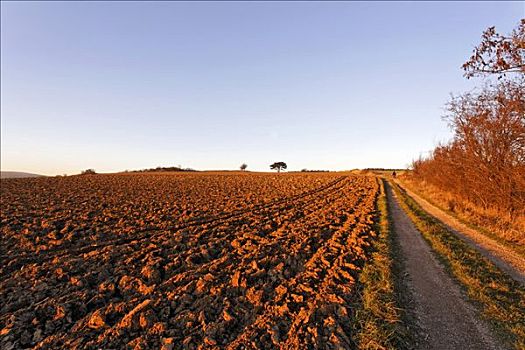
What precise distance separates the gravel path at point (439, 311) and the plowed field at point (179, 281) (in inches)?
54.8

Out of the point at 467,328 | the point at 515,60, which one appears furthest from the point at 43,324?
the point at 515,60

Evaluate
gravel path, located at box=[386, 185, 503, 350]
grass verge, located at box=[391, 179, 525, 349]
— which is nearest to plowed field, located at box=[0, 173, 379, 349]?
gravel path, located at box=[386, 185, 503, 350]

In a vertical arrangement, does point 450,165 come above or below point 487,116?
below

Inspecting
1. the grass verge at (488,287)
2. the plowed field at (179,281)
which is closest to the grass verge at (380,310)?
the plowed field at (179,281)

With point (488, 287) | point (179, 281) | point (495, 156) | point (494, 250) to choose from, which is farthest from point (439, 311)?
point (495, 156)

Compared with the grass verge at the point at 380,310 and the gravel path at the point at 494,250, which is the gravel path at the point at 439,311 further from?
the gravel path at the point at 494,250

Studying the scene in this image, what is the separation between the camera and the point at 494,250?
1061 centimetres

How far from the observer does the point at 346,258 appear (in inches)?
356

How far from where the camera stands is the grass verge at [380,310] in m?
5.05

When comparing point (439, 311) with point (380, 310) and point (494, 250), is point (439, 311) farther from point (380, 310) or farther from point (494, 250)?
point (494, 250)

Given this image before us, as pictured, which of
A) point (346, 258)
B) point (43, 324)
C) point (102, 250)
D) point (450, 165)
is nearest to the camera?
point (43, 324)

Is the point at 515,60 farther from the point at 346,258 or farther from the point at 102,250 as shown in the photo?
the point at 102,250

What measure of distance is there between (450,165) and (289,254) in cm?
1776

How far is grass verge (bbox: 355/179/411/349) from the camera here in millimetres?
5055
